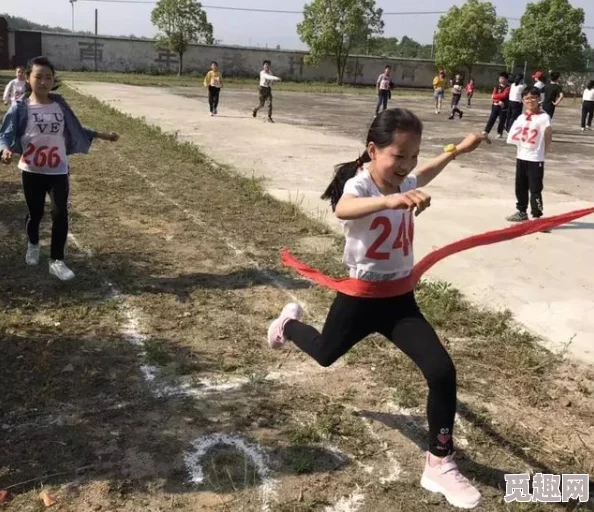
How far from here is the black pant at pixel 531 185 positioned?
25.0 feet

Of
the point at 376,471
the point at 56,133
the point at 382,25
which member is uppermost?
the point at 382,25

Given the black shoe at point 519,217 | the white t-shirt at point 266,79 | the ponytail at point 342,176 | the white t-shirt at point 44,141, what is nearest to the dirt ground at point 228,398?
the white t-shirt at point 44,141

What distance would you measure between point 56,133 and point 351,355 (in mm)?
2861

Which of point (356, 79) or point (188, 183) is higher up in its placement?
point (356, 79)

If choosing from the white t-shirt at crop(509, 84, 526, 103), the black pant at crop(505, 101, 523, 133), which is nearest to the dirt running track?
the black pant at crop(505, 101, 523, 133)

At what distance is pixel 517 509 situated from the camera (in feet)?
9.27

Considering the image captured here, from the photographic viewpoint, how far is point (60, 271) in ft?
17.1

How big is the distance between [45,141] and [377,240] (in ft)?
10.6

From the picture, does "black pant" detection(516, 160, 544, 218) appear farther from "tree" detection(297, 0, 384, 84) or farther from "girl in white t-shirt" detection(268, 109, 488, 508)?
"tree" detection(297, 0, 384, 84)

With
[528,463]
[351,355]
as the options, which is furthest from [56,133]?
[528,463]

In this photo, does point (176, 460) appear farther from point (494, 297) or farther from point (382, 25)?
point (382, 25)

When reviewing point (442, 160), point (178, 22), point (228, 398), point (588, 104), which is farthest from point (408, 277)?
point (178, 22)

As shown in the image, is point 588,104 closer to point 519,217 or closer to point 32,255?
point 519,217

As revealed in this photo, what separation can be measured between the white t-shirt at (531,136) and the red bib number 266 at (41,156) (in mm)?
5239
